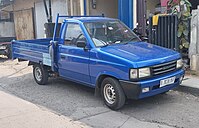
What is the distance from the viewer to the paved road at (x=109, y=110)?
15.9 ft

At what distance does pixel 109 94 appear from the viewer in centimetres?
555

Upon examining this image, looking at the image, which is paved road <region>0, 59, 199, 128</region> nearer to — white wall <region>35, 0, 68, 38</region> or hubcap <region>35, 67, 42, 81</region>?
hubcap <region>35, 67, 42, 81</region>

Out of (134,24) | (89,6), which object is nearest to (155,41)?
(134,24)

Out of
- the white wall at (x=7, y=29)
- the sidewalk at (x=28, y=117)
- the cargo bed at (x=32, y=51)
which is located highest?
the white wall at (x=7, y=29)

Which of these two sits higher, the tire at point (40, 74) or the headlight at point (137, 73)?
the headlight at point (137, 73)

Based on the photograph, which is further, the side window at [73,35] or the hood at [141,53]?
the side window at [73,35]

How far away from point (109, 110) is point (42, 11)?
11.8 metres

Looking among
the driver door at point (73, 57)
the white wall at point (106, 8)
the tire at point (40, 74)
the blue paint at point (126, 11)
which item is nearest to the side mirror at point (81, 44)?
the driver door at point (73, 57)

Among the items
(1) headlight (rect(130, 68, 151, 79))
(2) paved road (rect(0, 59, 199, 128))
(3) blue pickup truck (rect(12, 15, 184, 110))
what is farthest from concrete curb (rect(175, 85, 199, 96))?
(1) headlight (rect(130, 68, 151, 79))

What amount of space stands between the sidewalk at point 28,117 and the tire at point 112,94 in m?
0.88

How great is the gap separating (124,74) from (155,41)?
391 centimetres

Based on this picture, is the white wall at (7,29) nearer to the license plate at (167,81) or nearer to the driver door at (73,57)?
the driver door at (73,57)

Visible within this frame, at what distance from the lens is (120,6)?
443 inches

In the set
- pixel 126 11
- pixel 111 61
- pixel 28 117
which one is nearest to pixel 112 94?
pixel 111 61
